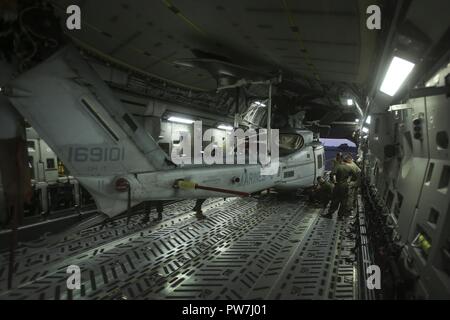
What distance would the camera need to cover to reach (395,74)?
3.90m

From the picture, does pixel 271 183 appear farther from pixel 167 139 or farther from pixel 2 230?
pixel 2 230

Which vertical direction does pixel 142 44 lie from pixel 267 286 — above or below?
above

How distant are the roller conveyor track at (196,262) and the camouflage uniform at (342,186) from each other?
0.83m

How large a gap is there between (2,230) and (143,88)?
4.28 m

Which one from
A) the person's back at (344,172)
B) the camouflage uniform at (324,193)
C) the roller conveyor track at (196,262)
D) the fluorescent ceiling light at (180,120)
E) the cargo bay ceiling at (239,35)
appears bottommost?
the roller conveyor track at (196,262)

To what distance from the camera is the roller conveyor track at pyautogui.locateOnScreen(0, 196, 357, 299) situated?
11.2ft

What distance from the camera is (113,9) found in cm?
393

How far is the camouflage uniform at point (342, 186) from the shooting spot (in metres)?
7.17

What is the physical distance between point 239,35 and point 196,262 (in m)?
3.41

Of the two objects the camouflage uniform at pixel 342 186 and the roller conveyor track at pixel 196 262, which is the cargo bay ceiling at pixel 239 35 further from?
the roller conveyor track at pixel 196 262

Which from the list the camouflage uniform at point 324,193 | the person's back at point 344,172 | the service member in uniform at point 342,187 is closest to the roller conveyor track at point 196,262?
the service member in uniform at point 342,187
